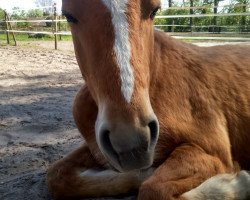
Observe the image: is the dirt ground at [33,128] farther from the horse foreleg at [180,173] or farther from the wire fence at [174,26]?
the wire fence at [174,26]

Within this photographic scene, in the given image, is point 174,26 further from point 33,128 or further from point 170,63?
point 170,63

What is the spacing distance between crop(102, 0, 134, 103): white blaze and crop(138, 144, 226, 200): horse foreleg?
755 millimetres

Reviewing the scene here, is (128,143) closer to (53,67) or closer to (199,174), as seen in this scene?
(199,174)

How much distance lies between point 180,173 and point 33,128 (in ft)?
9.31

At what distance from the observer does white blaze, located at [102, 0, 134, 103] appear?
1.97 m

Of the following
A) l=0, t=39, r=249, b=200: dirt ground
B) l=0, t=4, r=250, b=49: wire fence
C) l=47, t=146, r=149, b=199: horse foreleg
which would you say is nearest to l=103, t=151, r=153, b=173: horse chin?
l=47, t=146, r=149, b=199: horse foreleg

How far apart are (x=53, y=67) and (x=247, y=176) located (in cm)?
873

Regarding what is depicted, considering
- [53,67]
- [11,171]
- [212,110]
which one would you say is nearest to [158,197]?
[212,110]

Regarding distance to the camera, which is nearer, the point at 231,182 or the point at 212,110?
the point at 231,182

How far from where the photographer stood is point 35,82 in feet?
27.5

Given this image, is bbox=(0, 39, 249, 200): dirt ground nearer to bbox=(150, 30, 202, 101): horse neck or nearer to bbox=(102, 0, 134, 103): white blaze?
bbox=(150, 30, 202, 101): horse neck

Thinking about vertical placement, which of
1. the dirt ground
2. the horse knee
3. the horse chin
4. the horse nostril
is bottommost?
the dirt ground

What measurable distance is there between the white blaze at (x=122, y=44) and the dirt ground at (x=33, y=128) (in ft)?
4.70

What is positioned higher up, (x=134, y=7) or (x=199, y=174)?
(x=134, y=7)
